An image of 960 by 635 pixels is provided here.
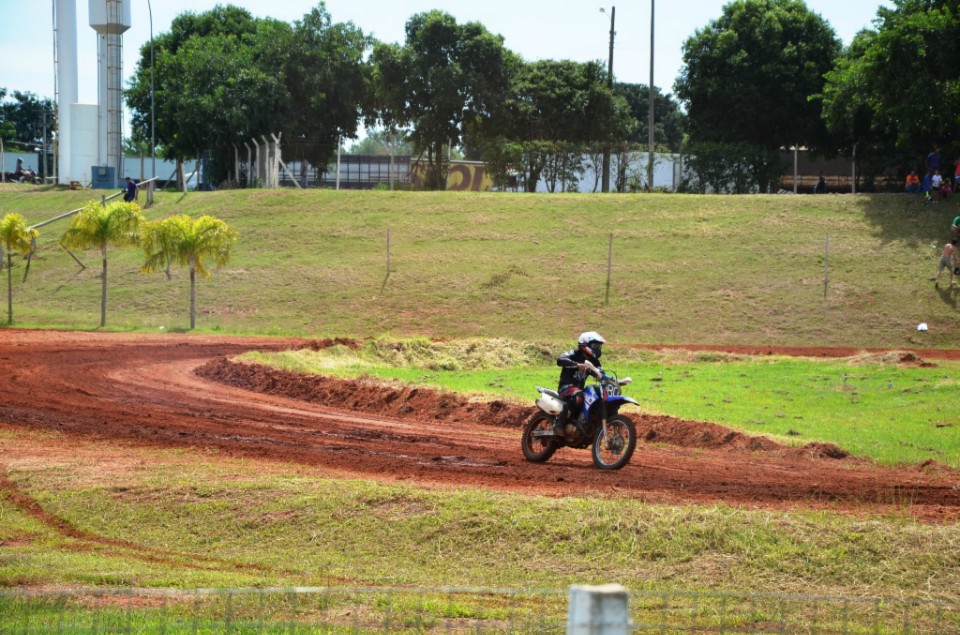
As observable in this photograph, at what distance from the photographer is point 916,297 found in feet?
126

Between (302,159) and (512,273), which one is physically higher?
(302,159)

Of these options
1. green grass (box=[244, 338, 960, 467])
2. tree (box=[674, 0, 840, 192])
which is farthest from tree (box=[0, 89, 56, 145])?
green grass (box=[244, 338, 960, 467])

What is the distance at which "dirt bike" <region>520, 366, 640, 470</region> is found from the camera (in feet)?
44.2

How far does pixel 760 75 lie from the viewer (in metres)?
59.3

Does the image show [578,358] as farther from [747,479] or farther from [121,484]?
[121,484]

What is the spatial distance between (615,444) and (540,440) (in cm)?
126

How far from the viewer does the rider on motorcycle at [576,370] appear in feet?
44.9

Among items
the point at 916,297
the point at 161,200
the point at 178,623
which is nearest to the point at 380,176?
the point at 161,200

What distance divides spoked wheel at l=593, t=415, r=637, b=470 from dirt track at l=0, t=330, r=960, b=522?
0.68 ft

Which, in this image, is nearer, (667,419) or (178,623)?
(178,623)

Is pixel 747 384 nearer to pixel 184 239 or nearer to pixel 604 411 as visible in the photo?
pixel 604 411

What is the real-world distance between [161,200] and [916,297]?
4016cm

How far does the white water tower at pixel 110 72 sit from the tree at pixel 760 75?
35.7m

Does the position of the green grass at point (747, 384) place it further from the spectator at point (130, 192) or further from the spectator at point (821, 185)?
the spectator at point (130, 192)
